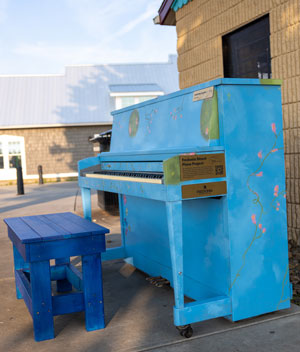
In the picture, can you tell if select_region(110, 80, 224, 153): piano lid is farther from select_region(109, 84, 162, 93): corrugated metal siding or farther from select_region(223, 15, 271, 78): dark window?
select_region(109, 84, 162, 93): corrugated metal siding

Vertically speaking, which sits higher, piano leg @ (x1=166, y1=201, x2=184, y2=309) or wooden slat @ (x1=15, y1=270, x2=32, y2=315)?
piano leg @ (x1=166, y1=201, x2=184, y2=309)

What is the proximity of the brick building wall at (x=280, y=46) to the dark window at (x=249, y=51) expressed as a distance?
9cm

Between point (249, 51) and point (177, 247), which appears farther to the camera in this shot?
point (249, 51)

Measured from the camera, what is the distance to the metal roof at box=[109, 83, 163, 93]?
21.9 m

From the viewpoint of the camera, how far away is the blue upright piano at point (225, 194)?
2893 mm

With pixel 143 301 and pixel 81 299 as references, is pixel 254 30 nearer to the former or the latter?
pixel 143 301

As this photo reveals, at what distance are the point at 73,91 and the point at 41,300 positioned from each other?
20703 mm

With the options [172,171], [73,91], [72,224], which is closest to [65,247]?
[72,224]

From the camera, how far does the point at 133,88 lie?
22188 millimetres

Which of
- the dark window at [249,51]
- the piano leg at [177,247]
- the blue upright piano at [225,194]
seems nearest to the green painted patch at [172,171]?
the blue upright piano at [225,194]

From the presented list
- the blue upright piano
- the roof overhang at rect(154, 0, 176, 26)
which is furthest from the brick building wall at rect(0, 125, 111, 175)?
the blue upright piano

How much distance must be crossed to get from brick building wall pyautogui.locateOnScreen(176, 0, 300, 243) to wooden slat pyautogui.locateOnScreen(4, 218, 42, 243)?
2.93 m

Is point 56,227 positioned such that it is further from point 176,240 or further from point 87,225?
point 176,240

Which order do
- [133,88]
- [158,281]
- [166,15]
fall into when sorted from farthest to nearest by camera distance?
1. [133,88]
2. [166,15]
3. [158,281]
